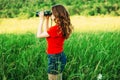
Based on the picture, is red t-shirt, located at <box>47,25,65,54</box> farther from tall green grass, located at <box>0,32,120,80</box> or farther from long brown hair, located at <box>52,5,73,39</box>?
tall green grass, located at <box>0,32,120,80</box>

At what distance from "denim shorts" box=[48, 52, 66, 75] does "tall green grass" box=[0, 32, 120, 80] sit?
1.48 feet

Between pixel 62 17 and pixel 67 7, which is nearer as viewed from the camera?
pixel 62 17

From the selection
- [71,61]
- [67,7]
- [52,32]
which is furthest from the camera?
[67,7]

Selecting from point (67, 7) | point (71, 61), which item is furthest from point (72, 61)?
point (67, 7)

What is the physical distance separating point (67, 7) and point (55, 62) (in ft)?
25.1

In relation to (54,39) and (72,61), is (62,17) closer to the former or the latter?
(54,39)

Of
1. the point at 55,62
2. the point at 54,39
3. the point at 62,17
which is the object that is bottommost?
the point at 55,62

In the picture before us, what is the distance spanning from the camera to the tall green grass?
429 cm

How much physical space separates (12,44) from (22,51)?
0.28m

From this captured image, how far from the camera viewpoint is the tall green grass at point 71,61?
14.1 feet

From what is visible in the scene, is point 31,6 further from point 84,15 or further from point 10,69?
point 10,69

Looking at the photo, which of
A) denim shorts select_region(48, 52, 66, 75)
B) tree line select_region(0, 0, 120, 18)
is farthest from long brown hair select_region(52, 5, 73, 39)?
tree line select_region(0, 0, 120, 18)

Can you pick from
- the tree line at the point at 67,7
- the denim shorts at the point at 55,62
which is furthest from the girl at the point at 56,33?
the tree line at the point at 67,7

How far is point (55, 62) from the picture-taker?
142 inches
